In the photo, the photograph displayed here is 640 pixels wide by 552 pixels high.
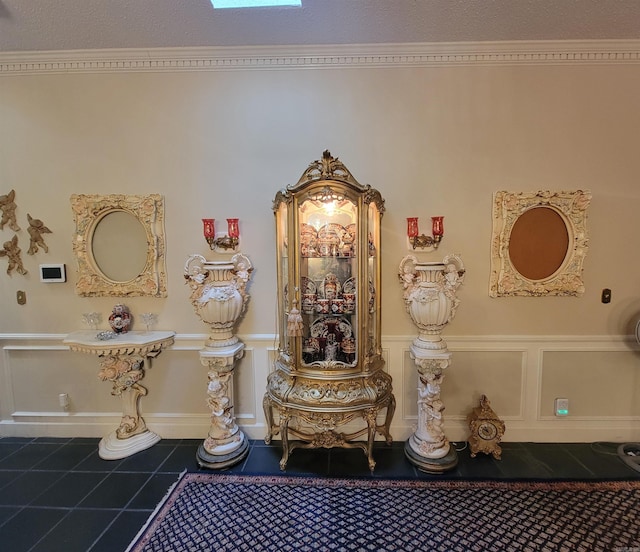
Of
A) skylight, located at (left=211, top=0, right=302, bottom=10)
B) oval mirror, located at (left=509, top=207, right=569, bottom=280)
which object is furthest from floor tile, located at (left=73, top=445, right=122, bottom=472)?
oval mirror, located at (left=509, top=207, right=569, bottom=280)

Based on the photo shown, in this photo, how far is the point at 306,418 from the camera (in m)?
2.09

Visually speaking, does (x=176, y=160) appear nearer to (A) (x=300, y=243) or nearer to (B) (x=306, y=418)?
(A) (x=300, y=243)

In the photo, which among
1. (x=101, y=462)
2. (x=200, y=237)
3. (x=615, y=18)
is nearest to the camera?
(x=615, y=18)

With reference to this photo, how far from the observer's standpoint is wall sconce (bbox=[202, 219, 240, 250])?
2.29 meters

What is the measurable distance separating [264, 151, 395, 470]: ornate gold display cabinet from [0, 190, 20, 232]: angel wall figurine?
7.20ft

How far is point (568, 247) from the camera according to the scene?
236cm

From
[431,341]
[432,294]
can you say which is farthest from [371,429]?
[432,294]

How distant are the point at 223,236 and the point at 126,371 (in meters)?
1.28

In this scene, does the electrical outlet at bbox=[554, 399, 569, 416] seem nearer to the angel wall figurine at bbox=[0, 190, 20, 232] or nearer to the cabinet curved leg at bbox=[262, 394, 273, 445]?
the cabinet curved leg at bbox=[262, 394, 273, 445]

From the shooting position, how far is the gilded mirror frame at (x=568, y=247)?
2.32 meters

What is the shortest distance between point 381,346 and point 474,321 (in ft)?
2.56

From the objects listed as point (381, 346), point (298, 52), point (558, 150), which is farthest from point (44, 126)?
point (558, 150)

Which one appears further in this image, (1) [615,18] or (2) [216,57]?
(2) [216,57]

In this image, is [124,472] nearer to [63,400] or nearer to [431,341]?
[63,400]
